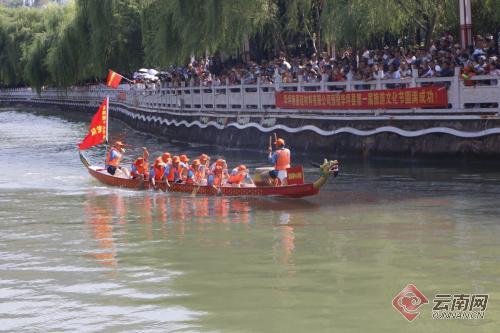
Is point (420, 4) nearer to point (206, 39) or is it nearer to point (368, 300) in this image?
point (206, 39)

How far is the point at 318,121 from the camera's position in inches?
1011

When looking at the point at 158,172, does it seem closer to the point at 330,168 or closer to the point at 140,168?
the point at 140,168

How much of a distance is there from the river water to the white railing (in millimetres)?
1583

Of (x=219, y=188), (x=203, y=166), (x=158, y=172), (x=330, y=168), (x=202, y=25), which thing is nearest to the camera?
(x=330, y=168)

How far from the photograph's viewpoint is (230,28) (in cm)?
3125

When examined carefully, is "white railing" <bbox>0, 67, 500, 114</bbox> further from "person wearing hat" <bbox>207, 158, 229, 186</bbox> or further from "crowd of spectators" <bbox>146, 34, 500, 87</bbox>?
"person wearing hat" <bbox>207, 158, 229, 186</bbox>

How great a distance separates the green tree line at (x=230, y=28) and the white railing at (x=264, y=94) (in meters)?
1.76

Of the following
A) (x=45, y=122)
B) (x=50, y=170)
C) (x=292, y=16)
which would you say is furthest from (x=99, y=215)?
(x=45, y=122)

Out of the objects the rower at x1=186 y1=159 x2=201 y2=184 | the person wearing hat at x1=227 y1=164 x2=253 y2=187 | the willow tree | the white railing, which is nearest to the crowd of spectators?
the white railing

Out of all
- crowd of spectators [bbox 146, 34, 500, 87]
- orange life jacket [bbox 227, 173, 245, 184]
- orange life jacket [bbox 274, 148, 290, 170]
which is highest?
crowd of spectators [bbox 146, 34, 500, 87]

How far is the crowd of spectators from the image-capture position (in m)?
20.8

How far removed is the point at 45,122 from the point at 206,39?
28.0 m

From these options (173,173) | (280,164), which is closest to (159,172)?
(173,173)

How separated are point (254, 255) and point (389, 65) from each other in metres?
11.8
